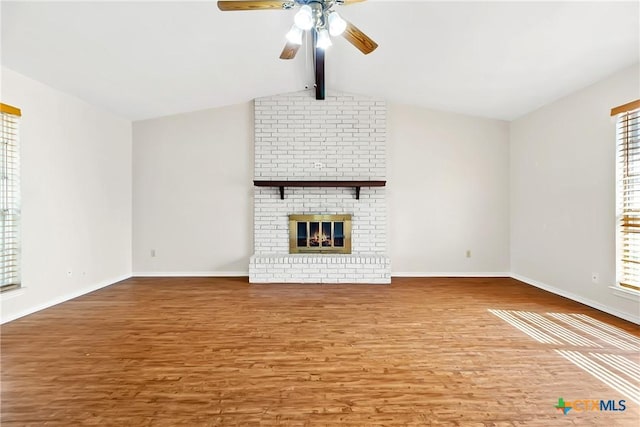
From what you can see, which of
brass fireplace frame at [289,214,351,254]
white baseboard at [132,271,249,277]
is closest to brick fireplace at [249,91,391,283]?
brass fireplace frame at [289,214,351,254]

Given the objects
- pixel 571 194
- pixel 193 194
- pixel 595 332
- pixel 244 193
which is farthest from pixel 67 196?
pixel 571 194

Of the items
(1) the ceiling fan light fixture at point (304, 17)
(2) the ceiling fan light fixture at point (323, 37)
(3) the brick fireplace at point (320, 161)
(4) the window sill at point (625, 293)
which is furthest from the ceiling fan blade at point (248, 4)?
(4) the window sill at point (625, 293)

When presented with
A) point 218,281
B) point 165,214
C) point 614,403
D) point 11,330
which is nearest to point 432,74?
point 614,403

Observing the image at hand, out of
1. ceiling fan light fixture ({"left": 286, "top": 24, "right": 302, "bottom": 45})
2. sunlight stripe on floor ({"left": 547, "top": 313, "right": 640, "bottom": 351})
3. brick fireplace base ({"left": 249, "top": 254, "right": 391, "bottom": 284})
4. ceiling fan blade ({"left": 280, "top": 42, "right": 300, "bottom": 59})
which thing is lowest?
sunlight stripe on floor ({"left": 547, "top": 313, "right": 640, "bottom": 351})

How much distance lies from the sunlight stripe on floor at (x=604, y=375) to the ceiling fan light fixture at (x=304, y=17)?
3123 mm

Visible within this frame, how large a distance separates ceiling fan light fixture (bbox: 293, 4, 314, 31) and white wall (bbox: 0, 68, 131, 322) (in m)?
3.09

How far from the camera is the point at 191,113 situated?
199 inches

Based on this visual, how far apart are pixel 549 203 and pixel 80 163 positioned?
628cm

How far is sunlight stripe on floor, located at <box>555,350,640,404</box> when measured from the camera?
6.19ft

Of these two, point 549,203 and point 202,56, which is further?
point 549,203

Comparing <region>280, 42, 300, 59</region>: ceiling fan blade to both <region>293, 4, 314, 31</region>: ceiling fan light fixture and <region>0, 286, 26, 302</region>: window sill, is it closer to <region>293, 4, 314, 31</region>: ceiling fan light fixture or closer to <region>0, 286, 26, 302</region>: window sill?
<region>293, 4, 314, 31</region>: ceiling fan light fixture

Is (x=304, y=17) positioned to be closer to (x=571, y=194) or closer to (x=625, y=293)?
(x=571, y=194)

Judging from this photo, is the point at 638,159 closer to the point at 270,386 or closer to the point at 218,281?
the point at 270,386

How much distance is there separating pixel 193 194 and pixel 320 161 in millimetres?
2169
